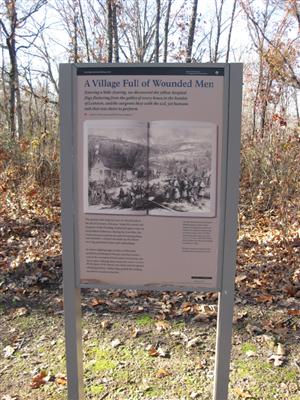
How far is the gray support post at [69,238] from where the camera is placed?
2260 mm

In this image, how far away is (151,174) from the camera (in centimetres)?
225

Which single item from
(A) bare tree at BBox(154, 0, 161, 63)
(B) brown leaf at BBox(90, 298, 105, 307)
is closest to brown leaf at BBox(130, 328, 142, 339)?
(B) brown leaf at BBox(90, 298, 105, 307)

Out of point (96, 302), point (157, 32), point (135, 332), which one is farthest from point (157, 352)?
point (157, 32)

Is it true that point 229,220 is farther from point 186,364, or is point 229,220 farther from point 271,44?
point 271,44

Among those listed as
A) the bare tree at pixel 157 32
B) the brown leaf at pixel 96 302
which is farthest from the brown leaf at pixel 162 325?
the bare tree at pixel 157 32

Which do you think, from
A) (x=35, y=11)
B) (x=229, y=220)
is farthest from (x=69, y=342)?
(x=35, y=11)

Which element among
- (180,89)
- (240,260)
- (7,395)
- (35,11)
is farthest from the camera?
(35,11)

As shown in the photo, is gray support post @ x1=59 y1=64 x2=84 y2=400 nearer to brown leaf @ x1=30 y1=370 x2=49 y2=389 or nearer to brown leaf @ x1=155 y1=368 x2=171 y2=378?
brown leaf @ x1=30 y1=370 x2=49 y2=389

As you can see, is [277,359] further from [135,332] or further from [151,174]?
[151,174]

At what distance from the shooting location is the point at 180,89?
2.18 m

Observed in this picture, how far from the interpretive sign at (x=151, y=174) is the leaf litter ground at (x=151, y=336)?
47.8 inches

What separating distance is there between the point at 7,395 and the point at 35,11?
18.9 meters

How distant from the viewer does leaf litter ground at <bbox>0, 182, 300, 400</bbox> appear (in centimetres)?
319

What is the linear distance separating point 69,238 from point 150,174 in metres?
0.59
